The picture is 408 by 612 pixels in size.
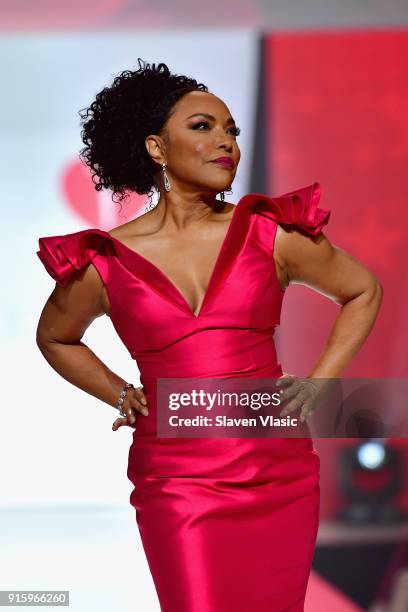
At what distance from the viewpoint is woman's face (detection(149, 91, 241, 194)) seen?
2596 millimetres

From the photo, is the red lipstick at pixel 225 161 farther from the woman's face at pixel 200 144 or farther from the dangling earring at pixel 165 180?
the dangling earring at pixel 165 180

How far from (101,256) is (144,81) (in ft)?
1.61

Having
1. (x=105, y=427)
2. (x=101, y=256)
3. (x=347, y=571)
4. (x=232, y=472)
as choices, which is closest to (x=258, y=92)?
(x=105, y=427)

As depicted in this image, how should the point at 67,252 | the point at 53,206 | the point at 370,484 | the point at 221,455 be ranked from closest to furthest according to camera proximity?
1. the point at 221,455
2. the point at 67,252
3. the point at 370,484
4. the point at 53,206

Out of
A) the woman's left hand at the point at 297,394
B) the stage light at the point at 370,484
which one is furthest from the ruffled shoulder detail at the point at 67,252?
the stage light at the point at 370,484

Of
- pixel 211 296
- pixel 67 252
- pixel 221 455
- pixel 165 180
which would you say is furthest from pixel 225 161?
pixel 221 455

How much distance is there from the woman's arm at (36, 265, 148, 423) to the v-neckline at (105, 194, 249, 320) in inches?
4.2

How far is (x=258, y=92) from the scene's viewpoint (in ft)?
16.1

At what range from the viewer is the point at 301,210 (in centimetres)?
259

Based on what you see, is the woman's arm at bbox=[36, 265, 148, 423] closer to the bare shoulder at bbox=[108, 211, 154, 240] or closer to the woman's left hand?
the bare shoulder at bbox=[108, 211, 154, 240]

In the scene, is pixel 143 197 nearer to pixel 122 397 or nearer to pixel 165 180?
pixel 165 180

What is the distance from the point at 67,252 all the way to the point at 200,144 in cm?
40

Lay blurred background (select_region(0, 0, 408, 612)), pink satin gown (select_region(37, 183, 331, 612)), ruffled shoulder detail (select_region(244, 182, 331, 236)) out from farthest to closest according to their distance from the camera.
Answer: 1. blurred background (select_region(0, 0, 408, 612))
2. ruffled shoulder detail (select_region(244, 182, 331, 236))
3. pink satin gown (select_region(37, 183, 331, 612))

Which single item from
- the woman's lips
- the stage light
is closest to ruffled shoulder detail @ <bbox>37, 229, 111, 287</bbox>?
the woman's lips
